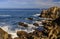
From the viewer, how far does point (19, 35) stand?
18.2m

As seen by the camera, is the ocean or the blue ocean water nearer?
the ocean

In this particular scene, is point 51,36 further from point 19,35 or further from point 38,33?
point 19,35

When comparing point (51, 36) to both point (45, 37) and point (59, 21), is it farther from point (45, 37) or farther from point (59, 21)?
point (59, 21)

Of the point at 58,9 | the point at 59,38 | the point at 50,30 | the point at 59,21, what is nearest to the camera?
the point at 59,38

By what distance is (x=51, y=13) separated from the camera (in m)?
35.4

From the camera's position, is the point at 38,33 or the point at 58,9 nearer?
the point at 38,33

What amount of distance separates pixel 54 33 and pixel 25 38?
101 inches

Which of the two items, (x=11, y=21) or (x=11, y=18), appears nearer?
(x=11, y=21)

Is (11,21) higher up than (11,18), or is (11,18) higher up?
(11,21)

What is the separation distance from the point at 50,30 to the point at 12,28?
4.72 metres

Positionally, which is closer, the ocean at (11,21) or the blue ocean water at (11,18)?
the ocean at (11,21)

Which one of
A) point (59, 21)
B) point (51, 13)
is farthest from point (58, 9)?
point (59, 21)

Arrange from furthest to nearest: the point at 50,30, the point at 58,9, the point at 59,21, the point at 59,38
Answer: the point at 58,9
the point at 59,21
the point at 50,30
the point at 59,38

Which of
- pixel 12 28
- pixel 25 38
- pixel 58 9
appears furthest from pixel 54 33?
pixel 58 9
